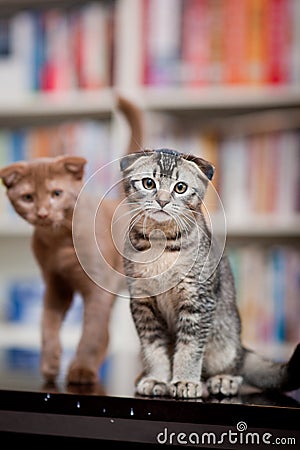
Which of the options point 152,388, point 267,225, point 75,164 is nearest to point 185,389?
point 152,388

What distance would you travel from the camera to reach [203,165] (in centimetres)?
68

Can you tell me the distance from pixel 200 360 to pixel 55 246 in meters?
0.22

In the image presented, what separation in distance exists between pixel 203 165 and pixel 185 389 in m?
0.20

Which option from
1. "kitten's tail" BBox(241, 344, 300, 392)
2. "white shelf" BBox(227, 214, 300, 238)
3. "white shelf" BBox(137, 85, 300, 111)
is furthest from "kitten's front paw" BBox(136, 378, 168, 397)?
"white shelf" BBox(137, 85, 300, 111)

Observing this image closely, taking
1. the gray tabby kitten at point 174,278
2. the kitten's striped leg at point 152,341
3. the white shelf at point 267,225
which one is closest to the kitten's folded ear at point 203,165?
the gray tabby kitten at point 174,278

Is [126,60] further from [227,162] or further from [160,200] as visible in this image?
[160,200]

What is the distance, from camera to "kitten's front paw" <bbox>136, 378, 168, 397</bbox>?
67 centimetres

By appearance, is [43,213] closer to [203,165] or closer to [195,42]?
[203,165]

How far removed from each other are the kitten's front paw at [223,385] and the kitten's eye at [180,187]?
7.3 inches

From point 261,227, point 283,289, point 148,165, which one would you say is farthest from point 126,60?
point 148,165

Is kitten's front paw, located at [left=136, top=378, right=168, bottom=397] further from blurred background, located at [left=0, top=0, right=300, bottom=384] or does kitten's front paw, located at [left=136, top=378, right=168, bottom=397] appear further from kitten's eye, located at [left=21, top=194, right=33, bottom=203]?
blurred background, located at [left=0, top=0, right=300, bottom=384]

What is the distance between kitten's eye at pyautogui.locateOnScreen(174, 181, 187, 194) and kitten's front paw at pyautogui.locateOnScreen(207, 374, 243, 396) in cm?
19

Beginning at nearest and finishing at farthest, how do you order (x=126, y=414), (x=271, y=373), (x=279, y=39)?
(x=126, y=414) → (x=271, y=373) → (x=279, y=39)

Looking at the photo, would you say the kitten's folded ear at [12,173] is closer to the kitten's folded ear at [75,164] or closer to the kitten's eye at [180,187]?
the kitten's folded ear at [75,164]
